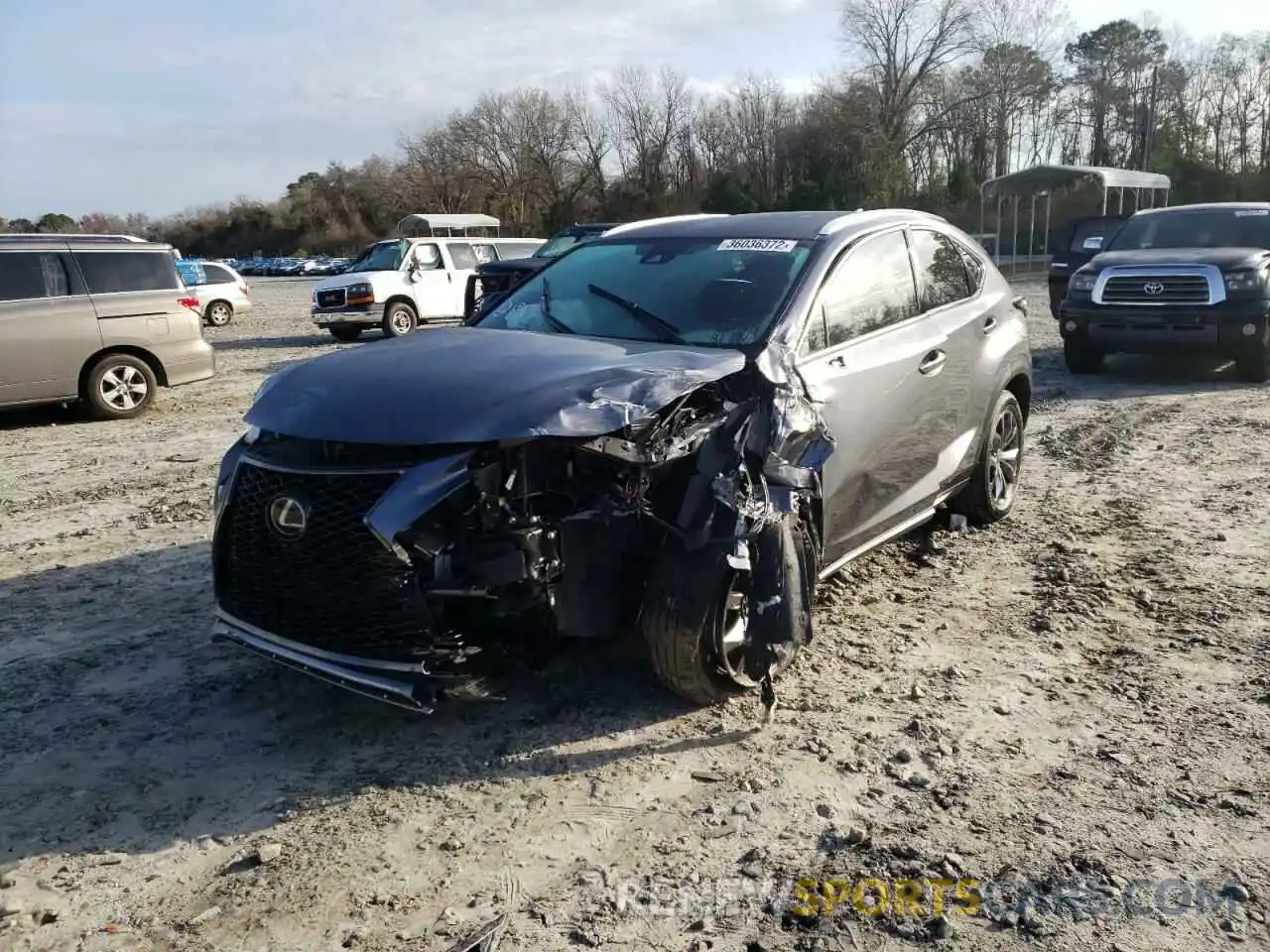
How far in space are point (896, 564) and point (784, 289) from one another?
199cm

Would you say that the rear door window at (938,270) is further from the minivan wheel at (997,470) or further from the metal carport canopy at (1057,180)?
the metal carport canopy at (1057,180)

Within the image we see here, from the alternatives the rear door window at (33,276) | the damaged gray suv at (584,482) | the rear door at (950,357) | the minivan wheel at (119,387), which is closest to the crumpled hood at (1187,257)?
the rear door at (950,357)

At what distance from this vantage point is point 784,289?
4.41m

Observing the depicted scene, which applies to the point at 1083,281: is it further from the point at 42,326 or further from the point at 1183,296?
the point at 42,326

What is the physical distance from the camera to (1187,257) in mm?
11133

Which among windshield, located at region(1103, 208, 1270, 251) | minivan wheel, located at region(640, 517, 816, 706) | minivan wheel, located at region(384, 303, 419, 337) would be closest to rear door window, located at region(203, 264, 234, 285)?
minivan wheel, located at region(384, 303, 419, 337)

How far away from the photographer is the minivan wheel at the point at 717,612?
3641mm

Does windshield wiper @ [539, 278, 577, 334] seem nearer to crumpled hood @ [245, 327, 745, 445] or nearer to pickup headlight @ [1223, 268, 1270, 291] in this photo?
crumpled hood @ [245, 327, 745, 445]

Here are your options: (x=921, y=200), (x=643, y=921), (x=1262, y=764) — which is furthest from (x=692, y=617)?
(x=921, y=200)

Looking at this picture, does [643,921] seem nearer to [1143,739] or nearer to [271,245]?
[1143,739]

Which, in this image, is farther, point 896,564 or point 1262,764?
point 896,564

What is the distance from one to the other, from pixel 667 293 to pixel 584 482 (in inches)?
55.2

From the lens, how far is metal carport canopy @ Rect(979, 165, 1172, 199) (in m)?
26.3

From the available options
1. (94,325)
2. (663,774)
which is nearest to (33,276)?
(94,325)
